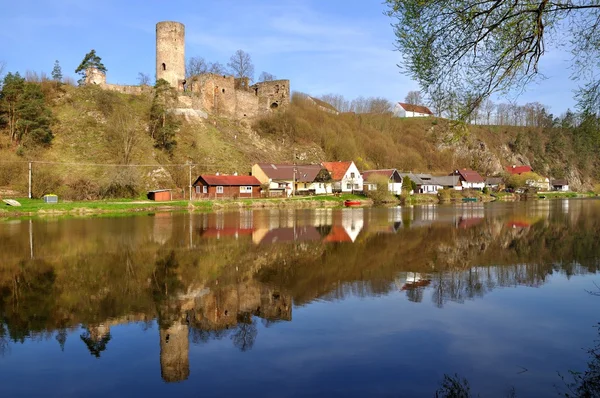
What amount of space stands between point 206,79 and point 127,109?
46.0ft

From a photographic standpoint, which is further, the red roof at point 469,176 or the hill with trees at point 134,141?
the red roof at point 469,176

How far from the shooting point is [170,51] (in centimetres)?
6456

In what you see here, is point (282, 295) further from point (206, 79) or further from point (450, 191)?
point (450, 191)

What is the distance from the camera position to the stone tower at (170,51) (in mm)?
64000

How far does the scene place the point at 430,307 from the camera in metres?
11.4

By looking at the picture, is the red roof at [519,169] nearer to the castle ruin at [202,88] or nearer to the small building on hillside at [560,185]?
the small building on hillside at [560,185]

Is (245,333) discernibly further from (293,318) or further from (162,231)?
(162,231)

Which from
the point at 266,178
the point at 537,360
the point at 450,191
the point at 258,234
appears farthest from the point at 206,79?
the point at 537,360

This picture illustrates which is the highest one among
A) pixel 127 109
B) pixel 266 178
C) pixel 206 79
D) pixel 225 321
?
pixel 206 79

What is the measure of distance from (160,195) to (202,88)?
25.9 m

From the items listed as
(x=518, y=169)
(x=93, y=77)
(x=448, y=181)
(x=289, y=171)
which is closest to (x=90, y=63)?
(x=93, y=77)

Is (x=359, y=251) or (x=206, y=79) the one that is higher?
(x=206, y=79)

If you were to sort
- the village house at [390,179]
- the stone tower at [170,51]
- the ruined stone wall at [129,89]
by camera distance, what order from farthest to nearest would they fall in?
1. the village house at [390,179]
2. the ruined stone wall at [129,89]
3. the stone tower at [170,51]

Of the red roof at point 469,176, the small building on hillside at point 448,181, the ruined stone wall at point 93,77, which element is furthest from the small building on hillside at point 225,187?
the red roof at point 469,176
